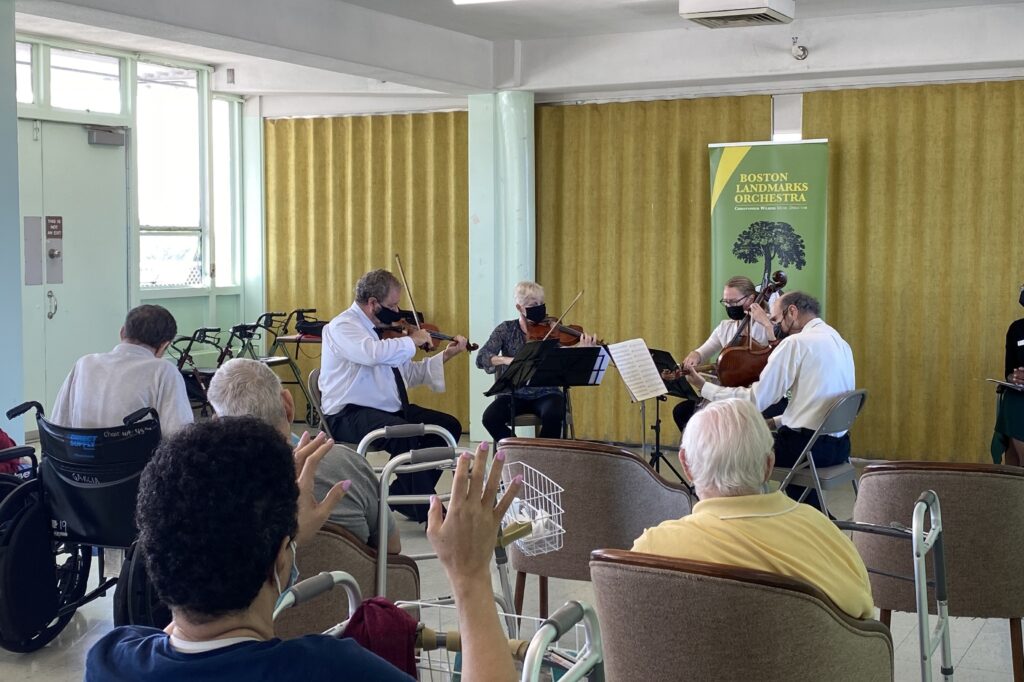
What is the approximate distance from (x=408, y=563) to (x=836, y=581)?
1.23 m

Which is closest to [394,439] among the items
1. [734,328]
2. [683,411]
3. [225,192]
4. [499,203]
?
[683,411]

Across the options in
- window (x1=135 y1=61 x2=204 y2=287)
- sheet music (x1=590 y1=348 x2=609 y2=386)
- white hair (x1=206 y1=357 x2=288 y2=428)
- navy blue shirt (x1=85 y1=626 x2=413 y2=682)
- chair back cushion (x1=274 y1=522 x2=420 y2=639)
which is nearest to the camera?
navy blue shirt (x1=85 y1=626 x2=413 y2=682)

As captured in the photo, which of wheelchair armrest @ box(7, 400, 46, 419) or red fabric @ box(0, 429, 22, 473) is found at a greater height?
wheelchair armrest @ box(7, 400, 46, 419)

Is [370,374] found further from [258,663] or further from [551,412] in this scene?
[258,663]

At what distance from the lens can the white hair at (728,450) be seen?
8.00 ft

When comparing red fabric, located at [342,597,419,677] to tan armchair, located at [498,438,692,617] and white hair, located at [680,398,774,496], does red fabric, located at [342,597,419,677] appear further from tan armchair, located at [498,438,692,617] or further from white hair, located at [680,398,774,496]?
tan armchair, located at [498,438,692,617]

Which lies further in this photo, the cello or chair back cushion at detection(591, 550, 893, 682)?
the cello

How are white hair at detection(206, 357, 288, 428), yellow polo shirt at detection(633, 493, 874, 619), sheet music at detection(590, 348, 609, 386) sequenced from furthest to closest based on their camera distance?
sheet music at detection(590, 348, 609, 386) → white hair at detection(206, 357, 288, 428) → yellow polo shirt at detection(633, 493, 874, 619)

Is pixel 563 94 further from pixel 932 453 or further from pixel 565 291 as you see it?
pixel 932 453

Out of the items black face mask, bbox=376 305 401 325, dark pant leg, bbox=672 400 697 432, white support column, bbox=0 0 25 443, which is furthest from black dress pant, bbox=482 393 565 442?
white support column, bbox=0 0 25 443

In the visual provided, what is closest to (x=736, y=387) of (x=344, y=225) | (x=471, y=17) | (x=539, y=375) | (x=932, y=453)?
(x=539, y=375)

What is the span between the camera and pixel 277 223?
→ 9617 millimetres

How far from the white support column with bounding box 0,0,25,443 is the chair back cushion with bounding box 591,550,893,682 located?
12.2ft

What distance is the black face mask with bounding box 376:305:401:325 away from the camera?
602 centimetres
